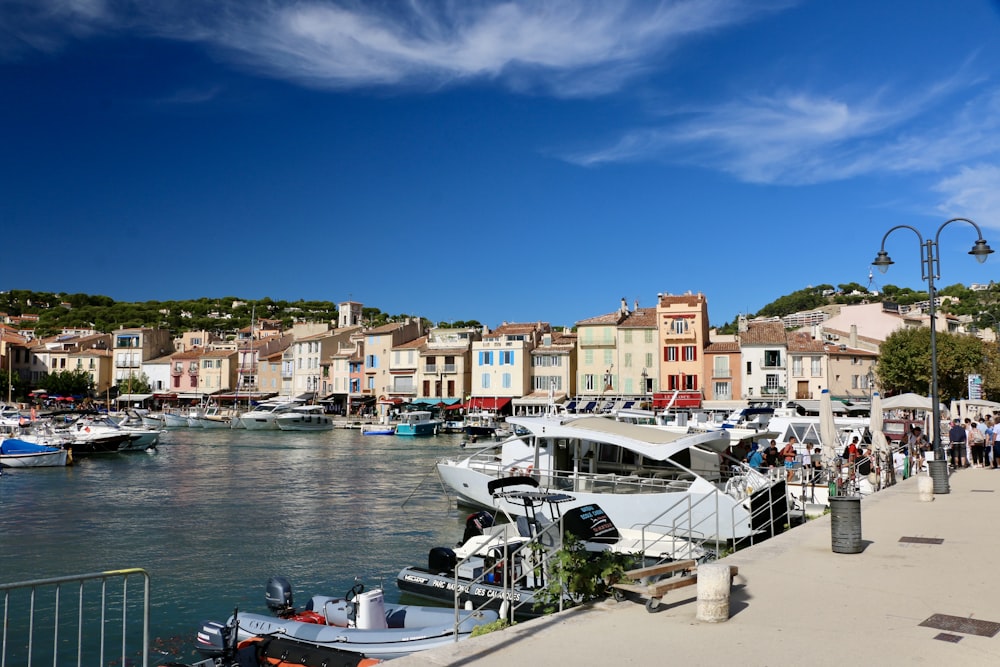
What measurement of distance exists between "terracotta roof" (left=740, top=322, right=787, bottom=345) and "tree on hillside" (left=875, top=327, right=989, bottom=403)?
765 cm

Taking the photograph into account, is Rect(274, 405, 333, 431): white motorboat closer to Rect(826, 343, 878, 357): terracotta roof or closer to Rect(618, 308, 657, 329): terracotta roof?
Rect(618, 308, 657, 329): terracotta roof

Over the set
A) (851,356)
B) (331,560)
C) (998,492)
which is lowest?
(331,560)

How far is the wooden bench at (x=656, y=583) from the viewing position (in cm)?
834

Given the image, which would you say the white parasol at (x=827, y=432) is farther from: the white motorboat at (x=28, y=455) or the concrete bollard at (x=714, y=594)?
the white motorboat at (x=28, y=455)

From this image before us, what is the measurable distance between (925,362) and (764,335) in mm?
12416

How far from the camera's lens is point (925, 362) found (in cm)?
5344

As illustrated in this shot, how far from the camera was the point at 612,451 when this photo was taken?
2095cm

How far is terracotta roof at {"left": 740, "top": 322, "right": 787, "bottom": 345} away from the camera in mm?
62250

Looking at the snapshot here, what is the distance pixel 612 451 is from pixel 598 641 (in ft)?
45.4

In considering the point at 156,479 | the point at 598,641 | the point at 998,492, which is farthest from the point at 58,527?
the point at 998,492

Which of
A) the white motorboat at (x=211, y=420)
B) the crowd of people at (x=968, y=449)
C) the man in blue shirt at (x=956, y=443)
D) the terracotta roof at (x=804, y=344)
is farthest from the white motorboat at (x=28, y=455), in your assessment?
the terracotta roof at (x=804, y=344)

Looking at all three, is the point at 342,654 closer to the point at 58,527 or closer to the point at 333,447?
the point at 58,527

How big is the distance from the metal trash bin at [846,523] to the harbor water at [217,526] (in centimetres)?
795

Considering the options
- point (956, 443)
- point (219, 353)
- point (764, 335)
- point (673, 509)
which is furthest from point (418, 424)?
point (673, 509)
